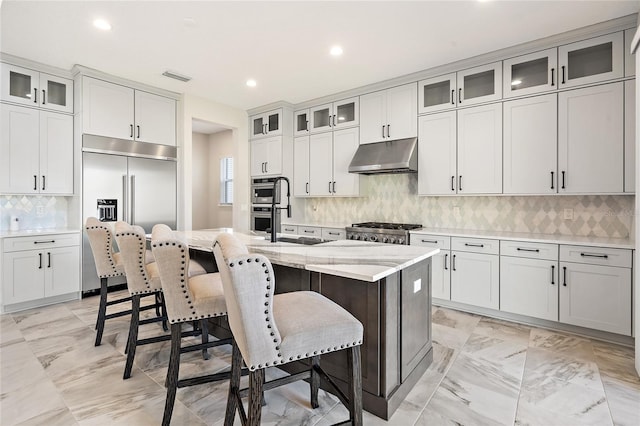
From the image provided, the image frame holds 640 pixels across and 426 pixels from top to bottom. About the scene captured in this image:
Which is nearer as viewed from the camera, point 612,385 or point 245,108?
point 612,385

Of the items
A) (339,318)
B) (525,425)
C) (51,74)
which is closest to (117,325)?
(339,318)

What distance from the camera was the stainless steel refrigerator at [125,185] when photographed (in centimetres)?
419

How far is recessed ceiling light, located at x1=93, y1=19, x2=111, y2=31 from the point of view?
3.02m

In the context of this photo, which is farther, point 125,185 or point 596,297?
point 125,185

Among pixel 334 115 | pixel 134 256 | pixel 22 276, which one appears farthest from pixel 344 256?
pixel 22 276

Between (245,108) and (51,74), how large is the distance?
2.63 m

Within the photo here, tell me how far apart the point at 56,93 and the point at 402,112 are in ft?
14.2

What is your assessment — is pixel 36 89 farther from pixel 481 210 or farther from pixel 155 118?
pixel 481 210

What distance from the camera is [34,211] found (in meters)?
4.23

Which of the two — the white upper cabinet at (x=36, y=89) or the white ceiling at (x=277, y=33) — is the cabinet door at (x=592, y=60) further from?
the white upper cabinet at (x=36, y=89)

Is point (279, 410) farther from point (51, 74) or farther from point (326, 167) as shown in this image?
point (51, 74)

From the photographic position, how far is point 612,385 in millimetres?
2219

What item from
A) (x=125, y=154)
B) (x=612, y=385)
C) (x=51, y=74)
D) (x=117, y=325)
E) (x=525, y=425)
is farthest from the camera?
(x=125, y=154)

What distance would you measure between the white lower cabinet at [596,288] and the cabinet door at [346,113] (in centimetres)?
297
